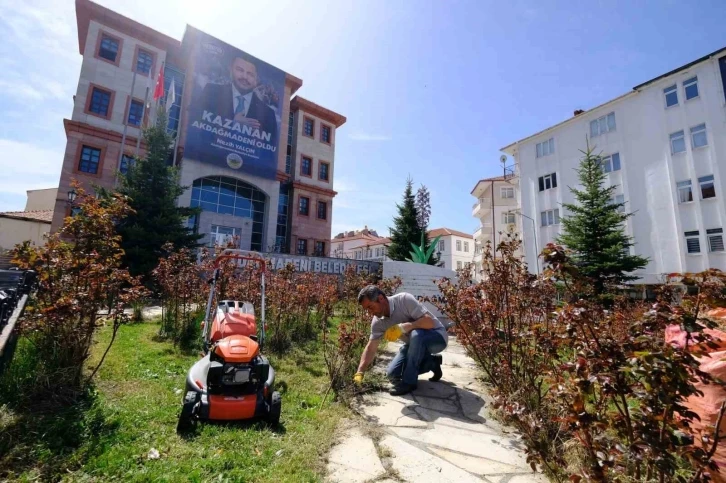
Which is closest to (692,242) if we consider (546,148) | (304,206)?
(546,148)

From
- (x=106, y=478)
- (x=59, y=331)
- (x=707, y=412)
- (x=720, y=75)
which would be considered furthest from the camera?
(x=720, y=75)

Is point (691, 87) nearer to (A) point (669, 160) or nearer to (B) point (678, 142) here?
(B) point (678, 142)

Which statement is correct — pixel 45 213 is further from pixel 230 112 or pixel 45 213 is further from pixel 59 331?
pixel 59 331

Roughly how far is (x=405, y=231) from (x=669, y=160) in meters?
17.2

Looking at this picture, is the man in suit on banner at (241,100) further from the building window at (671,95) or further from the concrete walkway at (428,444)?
the building window at (671,95)

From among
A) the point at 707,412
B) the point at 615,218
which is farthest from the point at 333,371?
the point at 615,218

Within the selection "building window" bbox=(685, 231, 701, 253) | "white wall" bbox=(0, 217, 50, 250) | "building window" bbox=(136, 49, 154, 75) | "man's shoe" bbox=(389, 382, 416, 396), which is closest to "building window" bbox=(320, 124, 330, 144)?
"building window" bbox=(136, 49, 154, 75)

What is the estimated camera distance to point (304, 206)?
28312mm

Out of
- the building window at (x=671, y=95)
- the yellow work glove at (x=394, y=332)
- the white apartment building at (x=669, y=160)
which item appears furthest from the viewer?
the building window at (x=671, y=95)

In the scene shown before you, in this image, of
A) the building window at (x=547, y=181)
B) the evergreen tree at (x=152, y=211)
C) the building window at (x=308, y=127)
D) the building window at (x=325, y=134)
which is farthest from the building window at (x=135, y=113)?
the building window at (x=547, y=181)

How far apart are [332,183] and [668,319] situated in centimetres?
2966

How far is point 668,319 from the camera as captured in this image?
1.46m

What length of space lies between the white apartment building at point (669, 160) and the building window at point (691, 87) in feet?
0.15

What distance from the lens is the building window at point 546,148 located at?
26.8 metres
